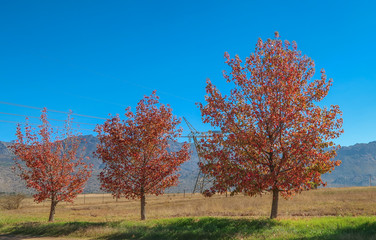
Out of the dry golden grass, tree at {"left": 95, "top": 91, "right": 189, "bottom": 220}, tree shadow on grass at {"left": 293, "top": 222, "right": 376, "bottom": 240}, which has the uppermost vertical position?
tree at {"left": 95, "top": 91, "right": 189, "bottom": 220}

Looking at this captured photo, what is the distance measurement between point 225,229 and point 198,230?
5.03 ft

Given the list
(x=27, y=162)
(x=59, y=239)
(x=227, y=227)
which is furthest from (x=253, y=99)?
(x=27, y=162)

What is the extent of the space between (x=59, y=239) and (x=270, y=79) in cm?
1587

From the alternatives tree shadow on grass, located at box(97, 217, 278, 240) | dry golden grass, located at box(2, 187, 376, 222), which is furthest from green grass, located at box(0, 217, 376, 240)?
dry golden grass, located at box(2, 187, 376, 222)

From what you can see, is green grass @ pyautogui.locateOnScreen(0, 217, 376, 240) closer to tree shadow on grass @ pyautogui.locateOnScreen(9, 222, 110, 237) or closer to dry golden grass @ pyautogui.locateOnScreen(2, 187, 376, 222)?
tree shadow on grass @ pyautogui.locateOnScreen(9, 222, 110, 237)

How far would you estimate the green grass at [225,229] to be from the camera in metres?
16.6

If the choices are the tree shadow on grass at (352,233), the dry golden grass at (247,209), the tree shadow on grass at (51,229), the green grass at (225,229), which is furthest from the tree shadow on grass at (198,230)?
the dry golden grass at (247,209)

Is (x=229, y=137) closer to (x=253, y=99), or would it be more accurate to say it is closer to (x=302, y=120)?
(x=253, y=99)

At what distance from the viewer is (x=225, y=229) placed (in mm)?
18969

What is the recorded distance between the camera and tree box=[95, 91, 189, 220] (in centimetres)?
2623

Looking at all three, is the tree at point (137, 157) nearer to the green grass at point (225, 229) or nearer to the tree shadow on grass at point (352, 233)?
the green grass at point (225, 229)

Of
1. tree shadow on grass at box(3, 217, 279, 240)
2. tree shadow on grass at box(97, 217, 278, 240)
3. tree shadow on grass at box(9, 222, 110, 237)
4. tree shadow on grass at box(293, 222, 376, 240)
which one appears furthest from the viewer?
tree shadow on grass at box(9, 222, 110, 237)

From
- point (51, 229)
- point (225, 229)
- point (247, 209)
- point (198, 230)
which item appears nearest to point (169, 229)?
point (198, 230)

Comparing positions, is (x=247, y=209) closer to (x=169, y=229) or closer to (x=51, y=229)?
(x=169, y=229)
